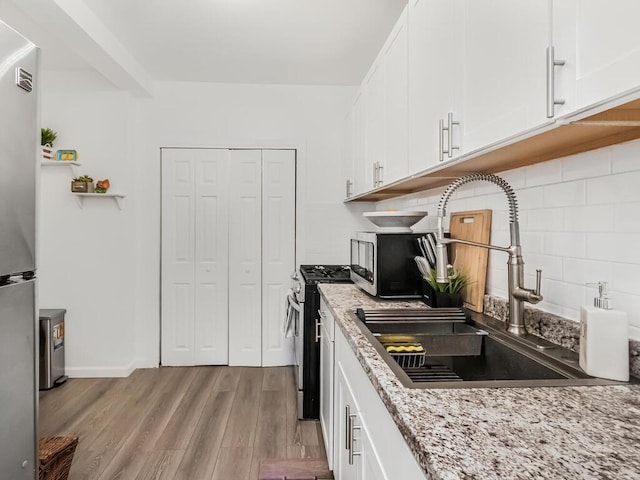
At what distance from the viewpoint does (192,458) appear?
2.36 metres

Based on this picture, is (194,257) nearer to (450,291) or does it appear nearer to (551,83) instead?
(450,291)

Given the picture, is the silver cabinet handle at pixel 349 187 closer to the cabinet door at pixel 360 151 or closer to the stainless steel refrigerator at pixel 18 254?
the cabinet door at pixel 360 151

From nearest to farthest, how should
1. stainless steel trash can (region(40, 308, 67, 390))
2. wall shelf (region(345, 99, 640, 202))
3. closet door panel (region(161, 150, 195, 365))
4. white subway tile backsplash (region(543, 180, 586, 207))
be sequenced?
wall shelf (region(345, 99, 640, 202)), white subway tile backsplash (region(543, 180, 586, 207)), stainless steel trash can (region(40, 308, 67, 390)), closet door panel (region(161, 150, 195, 365))

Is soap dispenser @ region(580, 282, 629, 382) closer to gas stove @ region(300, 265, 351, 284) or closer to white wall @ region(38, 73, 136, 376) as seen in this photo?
gas stove @ region(300, 265, 351, 284)

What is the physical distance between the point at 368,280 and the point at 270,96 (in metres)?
2.34

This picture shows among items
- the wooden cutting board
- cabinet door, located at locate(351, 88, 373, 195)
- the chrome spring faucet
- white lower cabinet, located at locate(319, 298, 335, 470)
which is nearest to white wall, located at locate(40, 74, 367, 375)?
cabinet door, located at locate(351, 88, 373, 195)

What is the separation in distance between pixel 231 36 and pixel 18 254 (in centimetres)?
220

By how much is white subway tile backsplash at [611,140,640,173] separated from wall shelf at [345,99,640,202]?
2cm

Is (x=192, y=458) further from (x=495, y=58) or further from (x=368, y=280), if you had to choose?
(x=495, y=58)

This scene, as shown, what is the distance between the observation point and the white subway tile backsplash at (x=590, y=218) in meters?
1.17

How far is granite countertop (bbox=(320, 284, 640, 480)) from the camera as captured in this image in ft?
2.05

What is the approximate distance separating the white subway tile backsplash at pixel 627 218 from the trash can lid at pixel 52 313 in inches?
146

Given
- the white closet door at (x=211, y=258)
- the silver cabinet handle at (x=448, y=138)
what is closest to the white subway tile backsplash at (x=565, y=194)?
the silver cabinet handle at (x=448, y=138)

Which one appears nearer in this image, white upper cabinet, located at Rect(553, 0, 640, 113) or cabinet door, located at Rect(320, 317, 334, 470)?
white upper cabinet, located at Rect(553, 0, 640, 113)
